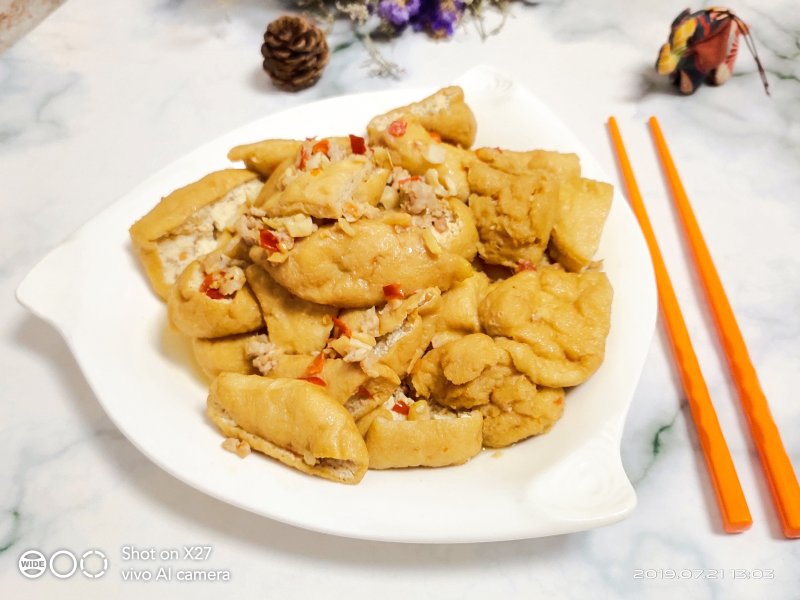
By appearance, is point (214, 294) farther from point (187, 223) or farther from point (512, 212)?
point (512, 212)

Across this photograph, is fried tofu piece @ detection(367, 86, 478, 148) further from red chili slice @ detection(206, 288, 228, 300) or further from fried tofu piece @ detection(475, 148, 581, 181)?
red chili slice @ detection(206, 288, 228, 300)

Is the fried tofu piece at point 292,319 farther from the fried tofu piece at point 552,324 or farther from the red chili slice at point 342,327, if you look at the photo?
the fried tofu piece at point 552,324

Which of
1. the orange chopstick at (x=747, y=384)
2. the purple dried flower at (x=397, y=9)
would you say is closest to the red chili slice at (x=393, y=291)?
the orange chopstick at (x=747, y=384)

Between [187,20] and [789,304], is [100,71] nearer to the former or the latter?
[187,20]

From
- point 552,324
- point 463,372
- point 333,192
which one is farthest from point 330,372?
point 552,324

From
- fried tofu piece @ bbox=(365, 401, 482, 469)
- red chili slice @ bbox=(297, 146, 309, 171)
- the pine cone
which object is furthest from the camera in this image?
the pine cone

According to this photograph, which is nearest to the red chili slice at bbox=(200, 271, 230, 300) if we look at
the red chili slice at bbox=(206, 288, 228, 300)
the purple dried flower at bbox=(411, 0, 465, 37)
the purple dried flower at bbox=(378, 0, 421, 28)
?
the red chili slice at bbox=(206, 288, 228, 300)
